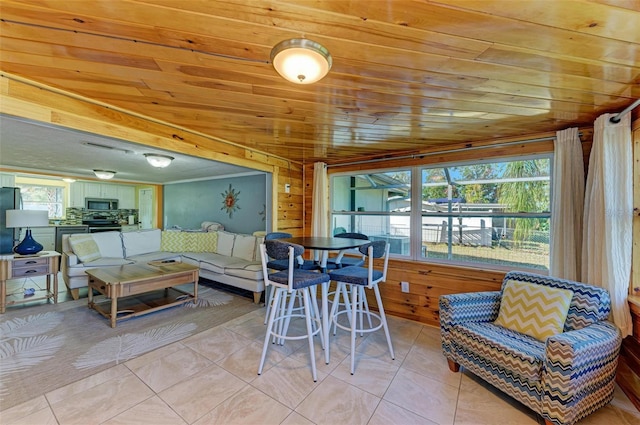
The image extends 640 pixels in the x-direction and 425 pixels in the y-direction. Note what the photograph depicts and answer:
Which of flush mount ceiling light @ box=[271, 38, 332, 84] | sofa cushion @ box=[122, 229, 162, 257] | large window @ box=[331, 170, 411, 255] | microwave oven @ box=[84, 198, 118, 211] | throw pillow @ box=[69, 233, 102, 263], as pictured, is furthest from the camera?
microwave oven @ box=[84, 198, 118, 211]

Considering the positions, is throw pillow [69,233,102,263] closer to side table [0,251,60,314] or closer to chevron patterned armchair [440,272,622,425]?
side table [0,251,60,314]

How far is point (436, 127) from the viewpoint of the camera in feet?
8.19

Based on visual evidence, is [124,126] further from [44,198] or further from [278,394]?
[44,198]

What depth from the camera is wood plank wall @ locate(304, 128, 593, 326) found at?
274cm

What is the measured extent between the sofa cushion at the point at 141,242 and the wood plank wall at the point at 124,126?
2789 millimetres

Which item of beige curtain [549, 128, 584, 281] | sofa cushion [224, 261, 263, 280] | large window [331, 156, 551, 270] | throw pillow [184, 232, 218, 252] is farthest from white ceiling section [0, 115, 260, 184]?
beige curtain [549, 128, 584, 281]

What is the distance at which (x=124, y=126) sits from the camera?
219cm

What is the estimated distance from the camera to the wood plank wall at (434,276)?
9.00 ft

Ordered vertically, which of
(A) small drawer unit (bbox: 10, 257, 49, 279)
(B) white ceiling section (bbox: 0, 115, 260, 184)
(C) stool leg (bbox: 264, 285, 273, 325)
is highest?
(B) white ceiling section (bbox: 0, 115, 260, 184)

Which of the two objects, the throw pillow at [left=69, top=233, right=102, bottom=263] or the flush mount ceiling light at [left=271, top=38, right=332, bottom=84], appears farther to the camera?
the throw pillow at [left=69, top=233, right=102, bottom=263]

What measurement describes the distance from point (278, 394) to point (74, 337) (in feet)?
7.30

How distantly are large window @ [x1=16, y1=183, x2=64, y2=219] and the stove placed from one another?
62 centimetres

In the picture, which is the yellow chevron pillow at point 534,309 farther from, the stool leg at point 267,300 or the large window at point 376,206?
the stool leg at point 267,300

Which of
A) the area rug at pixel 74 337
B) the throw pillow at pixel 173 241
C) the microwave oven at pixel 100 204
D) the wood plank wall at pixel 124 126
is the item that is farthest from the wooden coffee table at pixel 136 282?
the microwave oven at pixel 100 204
